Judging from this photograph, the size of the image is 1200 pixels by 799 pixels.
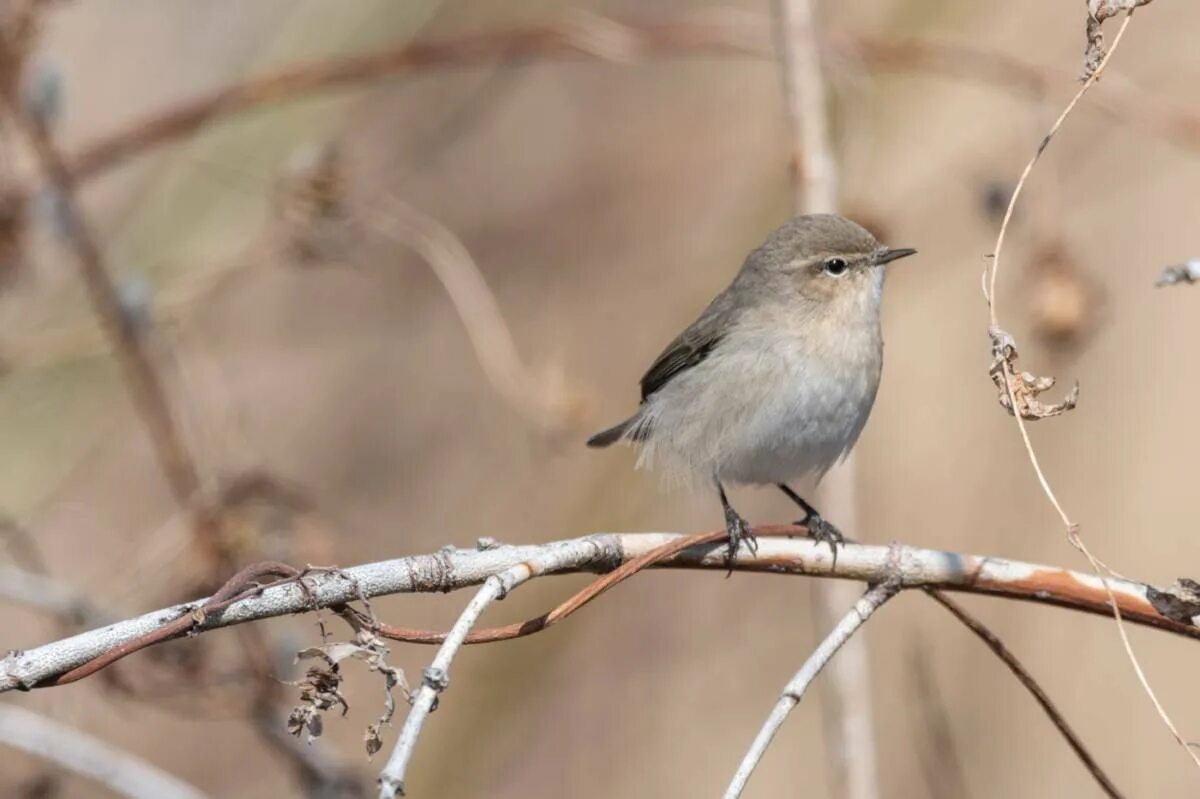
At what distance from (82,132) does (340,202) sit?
6.71ft

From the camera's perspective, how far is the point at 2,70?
3.17 meters

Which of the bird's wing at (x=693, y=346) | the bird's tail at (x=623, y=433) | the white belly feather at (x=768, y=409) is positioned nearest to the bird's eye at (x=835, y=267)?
the white belly feather at (x=768, y=409)

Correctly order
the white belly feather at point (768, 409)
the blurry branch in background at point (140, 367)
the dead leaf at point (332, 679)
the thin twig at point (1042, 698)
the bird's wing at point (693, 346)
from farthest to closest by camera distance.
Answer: the bird's wing at point (693, 346), the white belly feather at point (768, 409), the blurry branch in background at point (140, 367), the thin twig at point (1042, 698), the dead leaf at point (332, 679)

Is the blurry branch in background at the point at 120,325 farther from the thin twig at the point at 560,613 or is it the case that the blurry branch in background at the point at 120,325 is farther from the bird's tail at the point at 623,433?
the thin twig at the point at 560,613

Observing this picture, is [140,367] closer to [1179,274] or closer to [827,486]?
[827,486]

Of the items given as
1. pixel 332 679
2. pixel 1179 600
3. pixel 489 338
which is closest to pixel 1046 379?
pixel 1179 600

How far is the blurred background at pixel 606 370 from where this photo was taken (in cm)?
433

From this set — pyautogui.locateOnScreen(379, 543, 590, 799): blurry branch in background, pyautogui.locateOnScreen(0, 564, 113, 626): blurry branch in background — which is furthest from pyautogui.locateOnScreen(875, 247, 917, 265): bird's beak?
pyautogui.locateOnScreen(0, 564, 113, 626): blurry branch in background

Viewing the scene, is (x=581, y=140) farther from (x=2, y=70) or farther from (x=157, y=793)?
(x=157, y=793)

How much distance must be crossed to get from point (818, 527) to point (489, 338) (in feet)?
3.78

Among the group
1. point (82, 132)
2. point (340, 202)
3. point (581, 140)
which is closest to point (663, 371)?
point (340, 202)

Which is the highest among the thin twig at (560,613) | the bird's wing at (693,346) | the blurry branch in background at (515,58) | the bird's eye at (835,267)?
the blurry branch in background at (515,58)

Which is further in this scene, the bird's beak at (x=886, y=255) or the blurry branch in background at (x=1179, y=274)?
the bird's beak at (x=886, y=255)

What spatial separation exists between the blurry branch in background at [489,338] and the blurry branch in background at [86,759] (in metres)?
1.36
